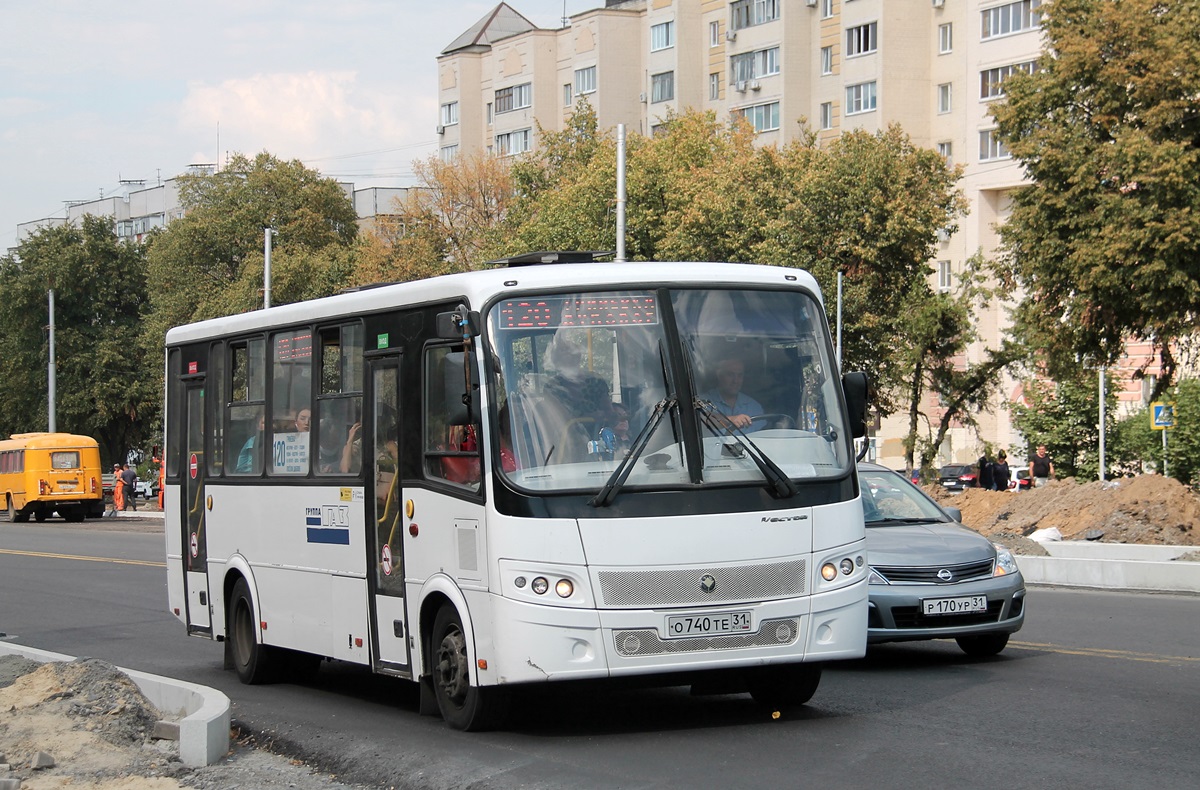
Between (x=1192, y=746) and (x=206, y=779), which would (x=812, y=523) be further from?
(x=206, y=779)

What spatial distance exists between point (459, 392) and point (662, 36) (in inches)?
3155

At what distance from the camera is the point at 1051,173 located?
121ft

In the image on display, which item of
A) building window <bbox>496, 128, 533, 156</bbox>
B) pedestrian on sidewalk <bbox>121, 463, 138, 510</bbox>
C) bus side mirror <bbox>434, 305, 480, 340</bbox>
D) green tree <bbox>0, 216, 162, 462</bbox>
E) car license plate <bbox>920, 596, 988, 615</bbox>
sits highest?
building window <bbox>496, 128, 533, 156</bbox>

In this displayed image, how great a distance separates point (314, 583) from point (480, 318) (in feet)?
10.3

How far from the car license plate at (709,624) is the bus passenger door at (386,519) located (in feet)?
6.83

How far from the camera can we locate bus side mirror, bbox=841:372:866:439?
983 centimetres

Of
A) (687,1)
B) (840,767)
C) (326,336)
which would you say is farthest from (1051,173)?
(687,1)

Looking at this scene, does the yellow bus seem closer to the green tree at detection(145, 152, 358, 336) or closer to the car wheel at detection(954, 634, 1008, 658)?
the green tree at detection(145, 152, 358, 336)

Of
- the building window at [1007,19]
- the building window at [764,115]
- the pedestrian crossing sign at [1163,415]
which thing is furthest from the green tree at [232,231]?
the pedestrian crossing sign at [1163,415]

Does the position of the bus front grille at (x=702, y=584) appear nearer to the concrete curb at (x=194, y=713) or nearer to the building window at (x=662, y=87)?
the concrete curb at (x=194, y=713)

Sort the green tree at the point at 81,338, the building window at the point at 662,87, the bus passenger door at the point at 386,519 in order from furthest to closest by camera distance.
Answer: the building window at the point at 662,87
the green tree at the point at 81,338
the bus passenger door at the point at 386,519

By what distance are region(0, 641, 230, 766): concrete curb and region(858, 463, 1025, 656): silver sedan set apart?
4.94m

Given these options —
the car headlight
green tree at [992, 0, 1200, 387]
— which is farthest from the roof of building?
the car headlight

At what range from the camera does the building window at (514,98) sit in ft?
310
